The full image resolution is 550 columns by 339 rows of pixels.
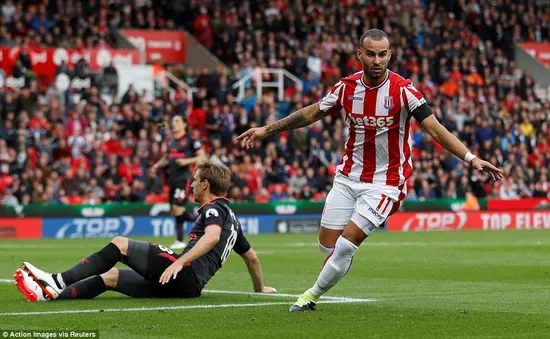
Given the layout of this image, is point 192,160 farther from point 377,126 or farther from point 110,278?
point 377,126

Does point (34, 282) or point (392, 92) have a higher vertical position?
point (392, 92)

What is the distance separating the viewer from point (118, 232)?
25.6 m

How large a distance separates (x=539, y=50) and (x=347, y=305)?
35819 mm

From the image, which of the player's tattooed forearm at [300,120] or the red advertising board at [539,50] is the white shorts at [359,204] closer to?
the player's tattooed forearm at [300,120]

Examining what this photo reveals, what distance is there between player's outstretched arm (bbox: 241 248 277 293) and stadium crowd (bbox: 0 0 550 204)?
13.5 meters

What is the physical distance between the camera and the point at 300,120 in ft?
32.6

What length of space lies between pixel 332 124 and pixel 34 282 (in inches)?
908

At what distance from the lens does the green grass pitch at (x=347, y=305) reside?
806 cm

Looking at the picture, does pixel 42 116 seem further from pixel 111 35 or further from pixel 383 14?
pixel 383 14

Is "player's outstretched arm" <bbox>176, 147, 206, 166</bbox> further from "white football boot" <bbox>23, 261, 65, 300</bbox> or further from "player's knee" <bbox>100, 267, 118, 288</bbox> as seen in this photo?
"white football boot" <bbox>23, 261, 65, 300</bbox>

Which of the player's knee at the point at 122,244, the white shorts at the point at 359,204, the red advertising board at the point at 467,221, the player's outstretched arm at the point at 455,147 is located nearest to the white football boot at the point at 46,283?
the player's knee at the point at 122,244

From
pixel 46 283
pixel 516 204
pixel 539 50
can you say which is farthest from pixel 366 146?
pixel 539 50

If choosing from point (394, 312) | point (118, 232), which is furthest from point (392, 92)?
point (118, 232)
